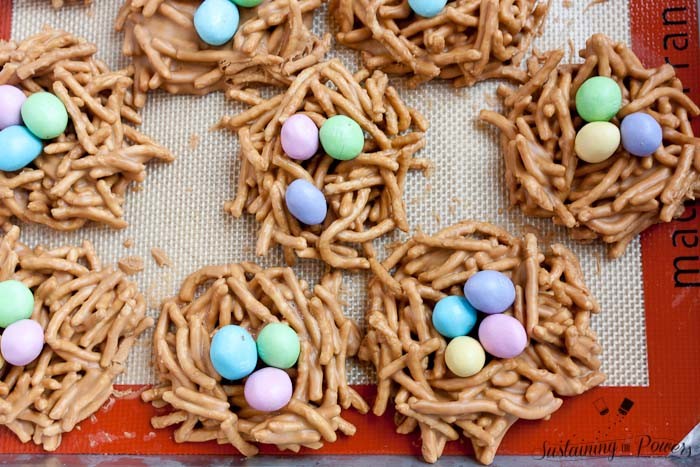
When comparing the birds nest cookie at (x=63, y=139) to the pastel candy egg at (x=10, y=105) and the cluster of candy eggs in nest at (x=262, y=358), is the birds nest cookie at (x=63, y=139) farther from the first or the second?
the cluster of candy eggs in nest at (x=262, y=358)

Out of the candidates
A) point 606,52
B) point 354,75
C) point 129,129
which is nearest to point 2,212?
point 129,129

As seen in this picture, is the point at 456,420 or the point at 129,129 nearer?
the point at 456,420

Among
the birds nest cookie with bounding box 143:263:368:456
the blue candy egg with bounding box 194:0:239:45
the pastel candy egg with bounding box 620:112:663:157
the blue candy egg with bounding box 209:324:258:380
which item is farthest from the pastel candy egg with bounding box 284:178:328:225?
the pastel candy egg with bounding box 620:112:663:157

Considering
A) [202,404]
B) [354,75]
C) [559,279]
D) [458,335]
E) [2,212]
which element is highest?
[354,75]

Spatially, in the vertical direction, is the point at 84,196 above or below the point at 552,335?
above

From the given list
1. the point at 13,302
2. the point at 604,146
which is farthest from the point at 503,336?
the point at 13,302

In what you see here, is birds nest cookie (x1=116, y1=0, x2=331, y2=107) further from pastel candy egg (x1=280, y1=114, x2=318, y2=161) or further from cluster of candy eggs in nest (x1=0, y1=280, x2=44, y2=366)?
cluster of candy eggs in nest (x1=0, y1=280, x2=44, y2=366)

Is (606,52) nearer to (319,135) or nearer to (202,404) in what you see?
(319,135)
